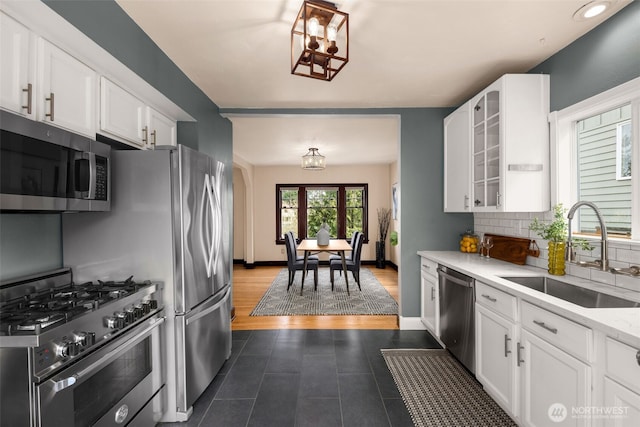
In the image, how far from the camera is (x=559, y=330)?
1.50m

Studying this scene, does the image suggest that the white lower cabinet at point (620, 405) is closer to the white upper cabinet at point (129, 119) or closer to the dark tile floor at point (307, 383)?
the dark tile floor at point (307, 383)

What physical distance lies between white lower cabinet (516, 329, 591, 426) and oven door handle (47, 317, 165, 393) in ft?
6.93

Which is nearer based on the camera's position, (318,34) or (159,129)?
(318,34)

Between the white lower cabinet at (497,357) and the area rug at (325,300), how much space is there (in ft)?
6.11

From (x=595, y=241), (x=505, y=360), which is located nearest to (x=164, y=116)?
(x=505, y=360)

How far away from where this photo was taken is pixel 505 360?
6.30 ft

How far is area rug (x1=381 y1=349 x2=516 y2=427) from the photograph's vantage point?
196 cm

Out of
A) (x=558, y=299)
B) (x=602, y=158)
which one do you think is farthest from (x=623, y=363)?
(x=602, y=158)

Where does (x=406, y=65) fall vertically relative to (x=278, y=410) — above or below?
above

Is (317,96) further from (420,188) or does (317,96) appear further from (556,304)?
(556,304)

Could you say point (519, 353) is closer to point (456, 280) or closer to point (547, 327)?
point (547, 327)

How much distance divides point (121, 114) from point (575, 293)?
307cm

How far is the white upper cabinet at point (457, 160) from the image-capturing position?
2.95 m

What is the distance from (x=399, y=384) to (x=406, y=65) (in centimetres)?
249
